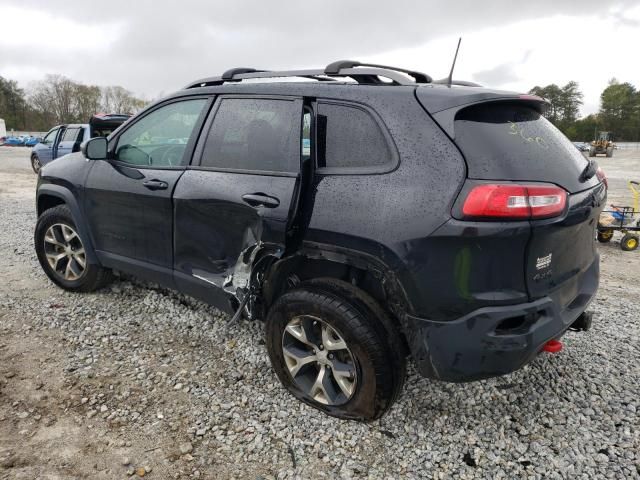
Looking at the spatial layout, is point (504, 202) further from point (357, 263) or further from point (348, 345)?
point (348, 345)

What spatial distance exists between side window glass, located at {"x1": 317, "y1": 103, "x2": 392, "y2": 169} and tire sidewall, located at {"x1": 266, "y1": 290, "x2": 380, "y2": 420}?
0.76 m

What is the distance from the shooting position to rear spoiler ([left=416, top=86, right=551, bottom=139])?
2115 millimetres

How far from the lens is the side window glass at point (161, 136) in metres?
3.19

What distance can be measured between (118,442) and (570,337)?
3174 mm

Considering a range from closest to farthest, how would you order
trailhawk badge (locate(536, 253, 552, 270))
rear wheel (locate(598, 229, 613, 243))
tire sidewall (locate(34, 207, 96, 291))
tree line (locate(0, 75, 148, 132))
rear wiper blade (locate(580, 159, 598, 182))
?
1. trailhawk badge (locate(536, 253, 552, 270))
2. rear wiper blade (locate(580, 159, 598, 182))
3. tire sidewall (locate(34, 207, 96, 291))
4. rear wheel (locate(598, 229, 613, 243))
5. tree line (locate(0, 75, 148, 132))

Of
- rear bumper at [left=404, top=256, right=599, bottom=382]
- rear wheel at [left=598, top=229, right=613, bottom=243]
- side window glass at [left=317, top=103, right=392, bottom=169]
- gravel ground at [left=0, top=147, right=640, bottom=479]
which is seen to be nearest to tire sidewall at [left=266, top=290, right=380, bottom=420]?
gravel ground at [left=0, top=147, right=640, bottom=479]

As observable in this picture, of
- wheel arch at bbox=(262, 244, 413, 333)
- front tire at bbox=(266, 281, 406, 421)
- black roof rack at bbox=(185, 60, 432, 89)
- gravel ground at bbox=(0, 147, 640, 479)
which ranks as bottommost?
gravel ground at bbox=(0, 147, 640, 479)

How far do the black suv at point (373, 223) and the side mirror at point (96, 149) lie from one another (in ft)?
1.69

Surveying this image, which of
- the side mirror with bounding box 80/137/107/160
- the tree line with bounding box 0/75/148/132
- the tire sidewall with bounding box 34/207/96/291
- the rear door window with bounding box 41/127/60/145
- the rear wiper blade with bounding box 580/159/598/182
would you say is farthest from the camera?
the tree line with bounding box 0/75/148/132

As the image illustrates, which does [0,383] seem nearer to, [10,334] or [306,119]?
[10,334]

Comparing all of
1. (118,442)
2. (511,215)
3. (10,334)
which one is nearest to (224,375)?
(118,442)

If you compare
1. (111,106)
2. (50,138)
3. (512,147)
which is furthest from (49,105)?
(512,147)

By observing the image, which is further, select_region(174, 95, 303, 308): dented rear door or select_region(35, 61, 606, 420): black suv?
select_region(174, 95, 303, 308): dented rear door

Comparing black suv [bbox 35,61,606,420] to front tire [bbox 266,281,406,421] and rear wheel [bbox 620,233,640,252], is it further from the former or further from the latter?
rear wheel [bbox 620,233,640,252]
